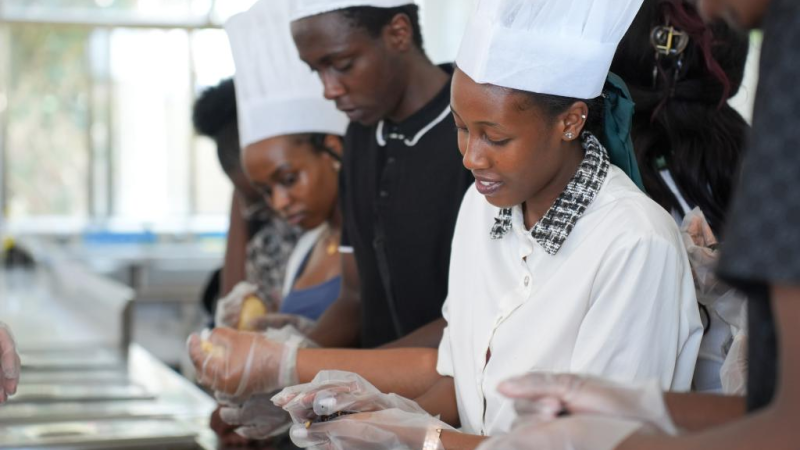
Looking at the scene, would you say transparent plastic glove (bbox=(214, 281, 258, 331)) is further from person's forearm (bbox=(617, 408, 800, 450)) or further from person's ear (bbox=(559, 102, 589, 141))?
person's forearm (bbox=(617, 408, 800, 450))

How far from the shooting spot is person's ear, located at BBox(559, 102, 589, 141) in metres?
Result: 1.43

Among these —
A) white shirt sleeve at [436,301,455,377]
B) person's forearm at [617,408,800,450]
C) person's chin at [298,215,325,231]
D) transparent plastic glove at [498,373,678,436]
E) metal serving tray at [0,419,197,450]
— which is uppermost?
person's forearm at [617,408,800,450]

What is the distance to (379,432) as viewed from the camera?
Answer: 4.60ft

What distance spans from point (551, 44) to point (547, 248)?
0.28 meters

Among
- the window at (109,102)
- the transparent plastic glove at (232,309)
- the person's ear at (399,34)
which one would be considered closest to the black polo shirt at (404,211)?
the person's ear at (399,34)

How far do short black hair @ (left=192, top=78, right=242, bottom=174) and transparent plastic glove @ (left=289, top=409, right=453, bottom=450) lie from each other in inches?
56.3

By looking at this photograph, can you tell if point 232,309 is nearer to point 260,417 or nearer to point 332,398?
point 260,417

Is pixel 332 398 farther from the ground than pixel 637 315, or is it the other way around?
pixel 637 315

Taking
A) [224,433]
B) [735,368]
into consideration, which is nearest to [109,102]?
[224,433]

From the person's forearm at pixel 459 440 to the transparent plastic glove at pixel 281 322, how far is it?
3.18 ft

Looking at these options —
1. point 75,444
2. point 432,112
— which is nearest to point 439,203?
point 432,112

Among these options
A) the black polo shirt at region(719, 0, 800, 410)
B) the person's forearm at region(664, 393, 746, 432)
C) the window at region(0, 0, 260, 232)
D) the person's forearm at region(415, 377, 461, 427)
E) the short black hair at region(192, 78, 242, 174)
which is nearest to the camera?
the black polo shirt at region(719, 0, 800, 410)

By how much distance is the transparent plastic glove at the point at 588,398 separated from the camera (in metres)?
0.94

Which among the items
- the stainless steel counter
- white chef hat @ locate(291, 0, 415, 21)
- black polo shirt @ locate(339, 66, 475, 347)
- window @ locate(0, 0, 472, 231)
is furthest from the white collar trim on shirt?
window @ locate(0, 0, 472, 231)
